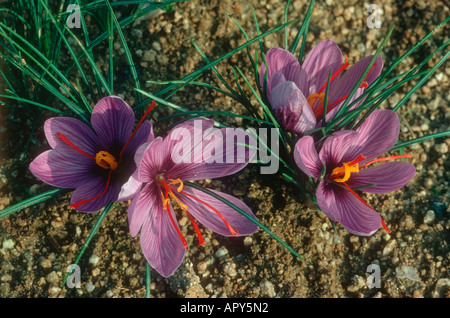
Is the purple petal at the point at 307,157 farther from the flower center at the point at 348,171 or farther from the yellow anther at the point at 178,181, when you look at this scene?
the yellow anther at the point at 178,181

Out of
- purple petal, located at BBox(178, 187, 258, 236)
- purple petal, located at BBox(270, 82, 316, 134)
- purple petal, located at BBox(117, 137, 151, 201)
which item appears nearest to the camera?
purple petal, located at BBox(117, 137, 151, 201)

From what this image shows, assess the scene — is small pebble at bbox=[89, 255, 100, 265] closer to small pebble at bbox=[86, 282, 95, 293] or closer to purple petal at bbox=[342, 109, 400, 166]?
small pebble at bbox=[86, 282, 95, 293]

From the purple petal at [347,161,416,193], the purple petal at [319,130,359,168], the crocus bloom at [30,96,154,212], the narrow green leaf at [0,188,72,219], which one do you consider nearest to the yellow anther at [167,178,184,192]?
the crocus bloom at [30,96,154,212]

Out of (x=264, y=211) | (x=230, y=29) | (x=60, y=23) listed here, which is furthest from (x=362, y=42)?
(x=60, y=23)

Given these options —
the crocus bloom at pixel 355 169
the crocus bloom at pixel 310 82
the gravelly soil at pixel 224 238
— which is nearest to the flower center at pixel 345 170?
the crocus bloom at pixel 355 169

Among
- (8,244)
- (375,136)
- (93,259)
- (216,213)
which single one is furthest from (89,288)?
(375,136)

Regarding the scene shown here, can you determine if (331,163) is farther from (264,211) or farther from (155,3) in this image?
(155,3)
